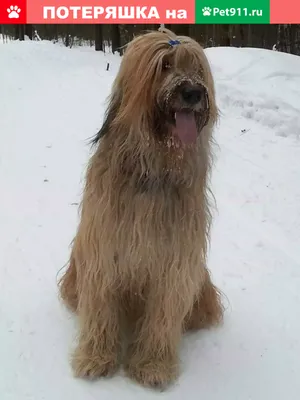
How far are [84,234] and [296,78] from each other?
7483mm

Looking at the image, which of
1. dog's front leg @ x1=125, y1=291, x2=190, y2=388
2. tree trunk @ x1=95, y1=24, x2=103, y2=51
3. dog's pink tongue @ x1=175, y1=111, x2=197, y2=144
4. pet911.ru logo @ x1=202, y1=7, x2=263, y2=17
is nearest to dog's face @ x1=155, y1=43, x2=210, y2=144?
dog's pink tongue @ x1=175, y1=111, x2=197, y2=144

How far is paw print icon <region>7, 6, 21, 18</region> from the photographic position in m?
14.5

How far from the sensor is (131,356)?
2936 millimetres

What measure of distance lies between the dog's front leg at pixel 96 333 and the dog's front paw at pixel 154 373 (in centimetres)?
12

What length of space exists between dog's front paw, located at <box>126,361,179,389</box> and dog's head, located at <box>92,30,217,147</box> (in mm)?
1234

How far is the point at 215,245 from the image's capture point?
167 inches

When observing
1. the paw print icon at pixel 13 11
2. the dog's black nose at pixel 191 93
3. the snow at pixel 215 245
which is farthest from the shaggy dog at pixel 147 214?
the paw print icon at pixel 13 11

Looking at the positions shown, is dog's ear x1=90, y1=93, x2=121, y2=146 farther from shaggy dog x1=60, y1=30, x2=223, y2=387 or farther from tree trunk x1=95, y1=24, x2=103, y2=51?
tree trunk x1=95, y1=24, x2=103, y2=51

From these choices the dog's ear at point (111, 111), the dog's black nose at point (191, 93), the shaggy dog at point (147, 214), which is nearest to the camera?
the dog's black nose at point (191, 93)

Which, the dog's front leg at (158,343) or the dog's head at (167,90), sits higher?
the dog's head at (167,90)

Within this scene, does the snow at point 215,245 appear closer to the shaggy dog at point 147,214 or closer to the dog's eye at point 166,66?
Result: the shaggy dog at point 147,214

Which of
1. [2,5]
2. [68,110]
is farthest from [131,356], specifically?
[2,5]

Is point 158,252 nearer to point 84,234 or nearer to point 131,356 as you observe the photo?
point 84,234

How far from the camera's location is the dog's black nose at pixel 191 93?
2.21 m
